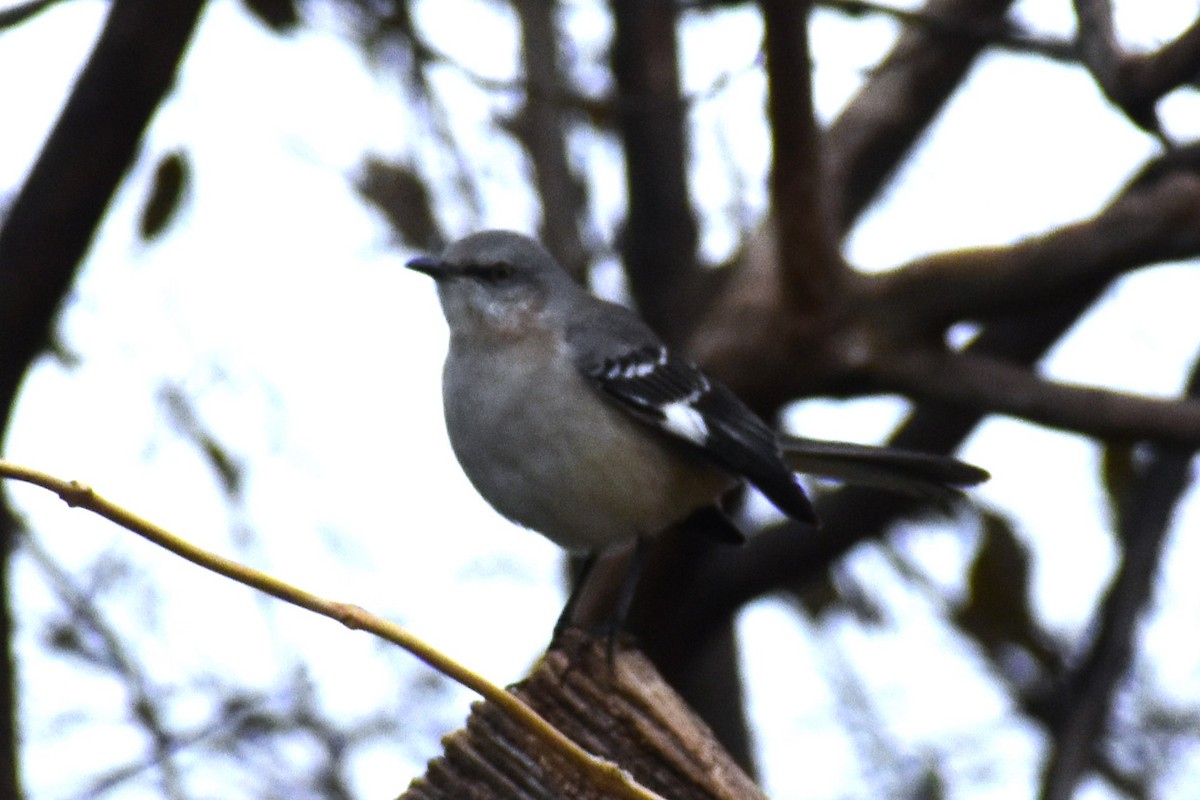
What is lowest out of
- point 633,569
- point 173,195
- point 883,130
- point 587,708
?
point 587,708

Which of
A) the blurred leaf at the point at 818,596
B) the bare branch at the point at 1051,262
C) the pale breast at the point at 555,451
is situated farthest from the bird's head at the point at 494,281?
the blurred leaf at the point at 818,596

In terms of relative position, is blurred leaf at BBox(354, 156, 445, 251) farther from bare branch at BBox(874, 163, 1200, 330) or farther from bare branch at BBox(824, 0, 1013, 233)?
bare branch at BBox(874, 163, 1200, 330)

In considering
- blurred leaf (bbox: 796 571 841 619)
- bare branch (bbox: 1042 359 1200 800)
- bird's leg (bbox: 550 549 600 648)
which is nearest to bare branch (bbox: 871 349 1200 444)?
bare branch (bbox: 1042 359 1200 800)

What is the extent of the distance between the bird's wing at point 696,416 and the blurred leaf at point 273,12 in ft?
4.25

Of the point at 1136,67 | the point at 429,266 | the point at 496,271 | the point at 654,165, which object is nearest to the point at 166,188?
the point at 429,266

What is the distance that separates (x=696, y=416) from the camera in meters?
4.09

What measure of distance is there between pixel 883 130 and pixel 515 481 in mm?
2540

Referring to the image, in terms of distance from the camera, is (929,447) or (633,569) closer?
(633,569)

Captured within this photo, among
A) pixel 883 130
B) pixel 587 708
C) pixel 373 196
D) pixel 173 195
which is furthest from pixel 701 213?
pixel 587 708

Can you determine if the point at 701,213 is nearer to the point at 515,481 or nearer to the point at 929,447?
the point at 929,447

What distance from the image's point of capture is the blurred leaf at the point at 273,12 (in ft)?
14.4

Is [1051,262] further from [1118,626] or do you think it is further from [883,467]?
[1118,626]

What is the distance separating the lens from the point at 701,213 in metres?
6.25

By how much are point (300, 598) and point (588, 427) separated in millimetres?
2036
